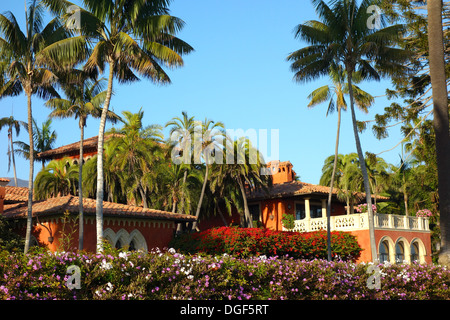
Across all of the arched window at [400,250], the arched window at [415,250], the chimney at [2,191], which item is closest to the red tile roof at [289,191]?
the arched window at [400,250]

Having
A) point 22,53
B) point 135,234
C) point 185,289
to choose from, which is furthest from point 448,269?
point 22,53

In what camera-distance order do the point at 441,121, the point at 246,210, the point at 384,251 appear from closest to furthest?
the point at 441,121, the point at 384,251, the point at 246,210

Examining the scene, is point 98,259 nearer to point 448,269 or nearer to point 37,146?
point 448,269

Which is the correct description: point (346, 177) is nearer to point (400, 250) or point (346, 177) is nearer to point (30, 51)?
point (400, 250)

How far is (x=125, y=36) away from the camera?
2348 cm

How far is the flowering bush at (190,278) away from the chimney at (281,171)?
32.6 m

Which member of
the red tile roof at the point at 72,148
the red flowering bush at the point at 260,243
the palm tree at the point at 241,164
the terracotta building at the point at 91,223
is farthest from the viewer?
the red tile roof at the point at 72,148

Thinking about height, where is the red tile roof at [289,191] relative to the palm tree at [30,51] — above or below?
below

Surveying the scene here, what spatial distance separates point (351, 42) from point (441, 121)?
12.4 metres

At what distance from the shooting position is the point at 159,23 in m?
24.2

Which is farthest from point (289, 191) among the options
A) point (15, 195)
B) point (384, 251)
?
point (15, 195)

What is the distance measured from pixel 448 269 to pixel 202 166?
26.6 metres

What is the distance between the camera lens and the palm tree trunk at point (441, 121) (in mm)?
16719
